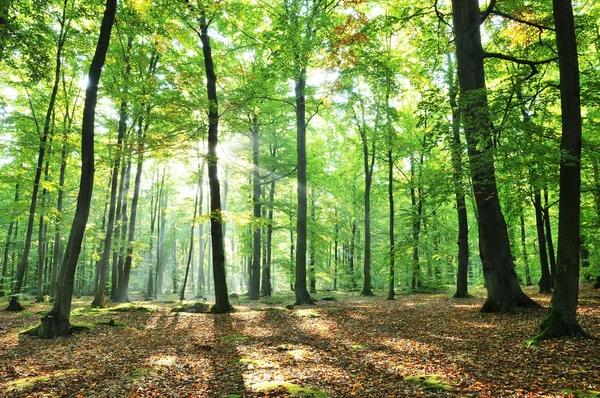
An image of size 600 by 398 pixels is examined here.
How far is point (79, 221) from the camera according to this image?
8.92 metres

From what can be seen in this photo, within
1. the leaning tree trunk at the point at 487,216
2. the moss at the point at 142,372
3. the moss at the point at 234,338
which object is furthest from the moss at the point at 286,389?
the leaning tree trunk at the point at 487,216

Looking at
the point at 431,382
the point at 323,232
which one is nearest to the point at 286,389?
the point at 431,382

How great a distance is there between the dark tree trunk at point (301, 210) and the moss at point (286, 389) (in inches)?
389

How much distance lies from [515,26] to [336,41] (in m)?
5.68

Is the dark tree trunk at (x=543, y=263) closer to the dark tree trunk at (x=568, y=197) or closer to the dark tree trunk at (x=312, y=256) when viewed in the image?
the dark tree trunk at (x=568, y=197)

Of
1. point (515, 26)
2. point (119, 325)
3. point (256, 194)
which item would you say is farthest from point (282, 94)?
point (119, 325)

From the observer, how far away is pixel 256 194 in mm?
20141

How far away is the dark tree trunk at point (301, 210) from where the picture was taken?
48.4 feet

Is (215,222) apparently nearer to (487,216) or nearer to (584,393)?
(487,216)

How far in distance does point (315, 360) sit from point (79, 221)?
7.02 metres

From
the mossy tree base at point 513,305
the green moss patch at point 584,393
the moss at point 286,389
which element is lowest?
the moss at point 286,389

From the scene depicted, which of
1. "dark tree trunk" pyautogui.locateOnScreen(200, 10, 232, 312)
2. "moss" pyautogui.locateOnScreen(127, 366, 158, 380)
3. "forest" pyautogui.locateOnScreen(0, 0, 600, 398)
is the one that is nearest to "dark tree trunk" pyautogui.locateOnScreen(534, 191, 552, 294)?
"forest" pyautogui.locateOnScreen(0, 0, 600, 398)

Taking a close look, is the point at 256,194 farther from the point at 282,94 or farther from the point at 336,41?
the point at 336,41

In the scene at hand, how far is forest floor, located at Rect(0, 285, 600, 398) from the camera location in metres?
4.58
